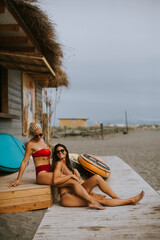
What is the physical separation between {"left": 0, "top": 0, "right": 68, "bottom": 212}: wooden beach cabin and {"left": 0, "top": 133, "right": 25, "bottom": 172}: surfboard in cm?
24

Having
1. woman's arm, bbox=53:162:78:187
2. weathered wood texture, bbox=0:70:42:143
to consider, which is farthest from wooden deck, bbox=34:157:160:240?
weathered wood texture, bbox=0:70:42:143

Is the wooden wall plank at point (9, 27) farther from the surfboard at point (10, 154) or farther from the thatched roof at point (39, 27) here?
the surfboard at point (10, 154)

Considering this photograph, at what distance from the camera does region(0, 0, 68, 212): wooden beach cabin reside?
9.55 ft

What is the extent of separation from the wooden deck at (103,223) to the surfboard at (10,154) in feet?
4.34

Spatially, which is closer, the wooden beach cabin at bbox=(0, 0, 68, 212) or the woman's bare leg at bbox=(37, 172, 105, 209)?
the woman's bare leg at bbox=(37, 172, 105, 209)

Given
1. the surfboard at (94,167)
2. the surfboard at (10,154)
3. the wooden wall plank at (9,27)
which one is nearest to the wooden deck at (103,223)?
the surfboard at (94,167)

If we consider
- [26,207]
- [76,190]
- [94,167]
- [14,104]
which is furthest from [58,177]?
[14,104]

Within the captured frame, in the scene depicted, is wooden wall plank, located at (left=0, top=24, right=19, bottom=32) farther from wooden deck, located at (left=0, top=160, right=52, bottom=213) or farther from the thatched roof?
wooden deck, located at (left=0, top=160, right=52, bottom=213)

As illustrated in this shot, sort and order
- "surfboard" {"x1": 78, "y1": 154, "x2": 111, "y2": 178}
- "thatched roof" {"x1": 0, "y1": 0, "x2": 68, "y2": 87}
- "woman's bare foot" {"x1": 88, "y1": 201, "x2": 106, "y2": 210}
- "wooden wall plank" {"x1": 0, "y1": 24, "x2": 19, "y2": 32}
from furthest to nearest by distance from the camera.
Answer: "surfboard" {"x1": 78, "y1": 154, "x2": 111, "y2": 178} < "wooden wall plank" {"x1": 0, "y1": 24, "x2": 19, "y2": 32} < "thatched roof" {"x1": 0, "y1": 0, "x2": 68, "y2": 87} < "woman's bare foot" {"x1": 88, "y1": 201, "x2": 106, "y2": 210}

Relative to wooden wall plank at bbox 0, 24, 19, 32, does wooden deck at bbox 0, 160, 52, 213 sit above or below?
below

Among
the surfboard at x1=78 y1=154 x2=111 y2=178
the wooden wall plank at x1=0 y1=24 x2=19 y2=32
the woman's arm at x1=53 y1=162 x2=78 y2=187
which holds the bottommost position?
the surfboard at x1=78 y1=154 x2=111 y2=178

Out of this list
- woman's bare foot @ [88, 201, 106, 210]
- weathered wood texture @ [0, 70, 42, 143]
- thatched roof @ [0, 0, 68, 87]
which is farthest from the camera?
weathered wood texture @ [0, 70, 42, 143]

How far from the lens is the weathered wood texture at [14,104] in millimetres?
5188

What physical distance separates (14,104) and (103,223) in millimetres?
4114
